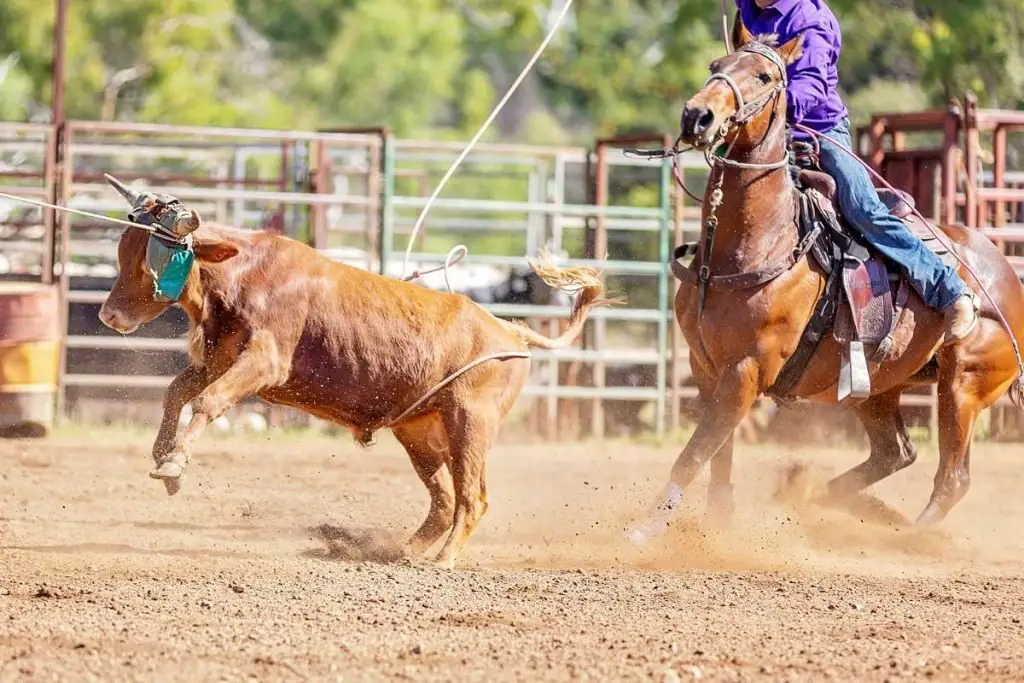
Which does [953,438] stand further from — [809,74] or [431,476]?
[431,476]

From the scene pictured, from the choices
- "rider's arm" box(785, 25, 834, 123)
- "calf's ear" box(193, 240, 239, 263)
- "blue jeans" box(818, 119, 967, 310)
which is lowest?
Result: "calf's ear" box(193, 240, 239, 263)

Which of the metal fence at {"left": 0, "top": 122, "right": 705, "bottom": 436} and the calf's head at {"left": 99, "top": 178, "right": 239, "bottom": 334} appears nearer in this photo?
the calf's head at {"left": 99, "top": 178, "right": 239, "bottom": 334}

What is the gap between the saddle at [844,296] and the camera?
728 centimetres

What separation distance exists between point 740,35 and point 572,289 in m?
1.37

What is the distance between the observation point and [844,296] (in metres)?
7.30

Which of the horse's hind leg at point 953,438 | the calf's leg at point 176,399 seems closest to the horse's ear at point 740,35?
the horse's hind leg at point 953,438

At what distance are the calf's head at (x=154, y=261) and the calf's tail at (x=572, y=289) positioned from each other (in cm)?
150

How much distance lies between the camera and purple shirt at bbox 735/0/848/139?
23.7 feet

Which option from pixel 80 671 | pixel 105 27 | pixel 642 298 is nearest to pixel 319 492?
pixel 80 671

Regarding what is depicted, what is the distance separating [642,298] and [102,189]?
7.90m

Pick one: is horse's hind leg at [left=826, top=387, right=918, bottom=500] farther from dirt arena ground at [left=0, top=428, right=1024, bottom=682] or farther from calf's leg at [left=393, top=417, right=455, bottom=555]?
calf's leg at [left=393, top=417, right=455, bottom=555]

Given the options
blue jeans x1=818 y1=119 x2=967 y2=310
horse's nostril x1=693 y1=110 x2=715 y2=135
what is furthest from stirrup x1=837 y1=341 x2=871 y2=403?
horse's nostril x1=693 y1=110 x2=715 y2=135

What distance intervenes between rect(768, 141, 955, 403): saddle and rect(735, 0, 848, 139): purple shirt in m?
0.20

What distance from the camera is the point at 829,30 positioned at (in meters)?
7.30
